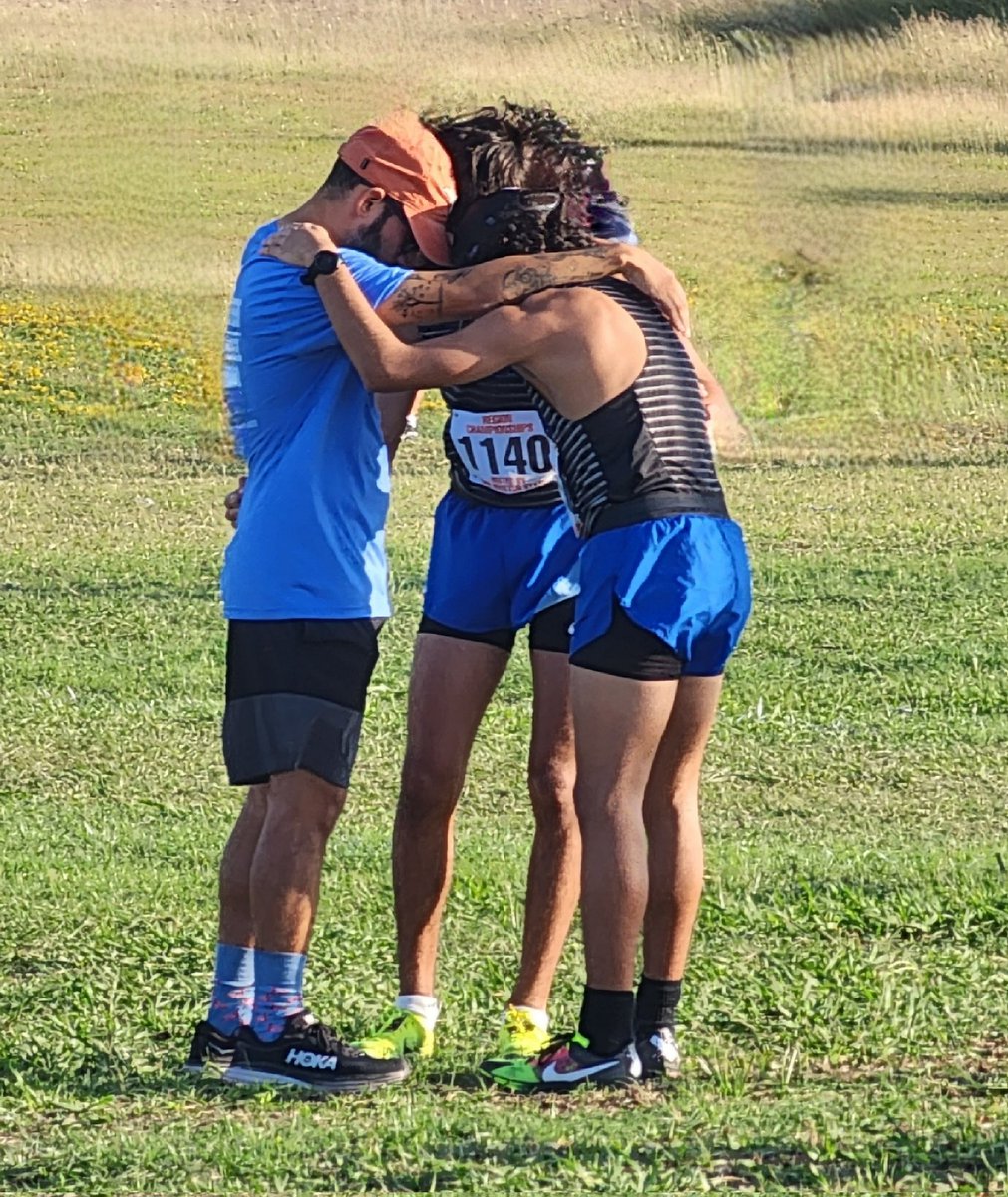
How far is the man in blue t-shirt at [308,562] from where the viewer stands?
4.96m

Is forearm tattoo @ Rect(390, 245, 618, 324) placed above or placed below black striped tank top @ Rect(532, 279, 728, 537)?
above

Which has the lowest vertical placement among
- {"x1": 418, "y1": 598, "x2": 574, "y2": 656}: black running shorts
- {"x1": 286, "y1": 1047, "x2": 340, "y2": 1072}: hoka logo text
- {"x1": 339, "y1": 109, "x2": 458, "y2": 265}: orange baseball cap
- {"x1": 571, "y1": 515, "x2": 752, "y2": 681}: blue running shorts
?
{"x1": 286, "y1": 1047, "x2": 340, "y2": 1072}: hoka logo text

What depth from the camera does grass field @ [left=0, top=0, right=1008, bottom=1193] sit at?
15.2ft

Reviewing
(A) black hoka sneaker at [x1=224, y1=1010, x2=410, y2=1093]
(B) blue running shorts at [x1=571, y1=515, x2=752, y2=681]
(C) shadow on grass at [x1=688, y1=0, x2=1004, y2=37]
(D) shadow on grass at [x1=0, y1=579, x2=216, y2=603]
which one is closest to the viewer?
(B) blue running shorts at [x1=571, y1=515, x2=752, y2=681]

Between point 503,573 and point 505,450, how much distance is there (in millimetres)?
272

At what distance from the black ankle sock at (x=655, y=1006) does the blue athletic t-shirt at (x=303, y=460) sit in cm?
99

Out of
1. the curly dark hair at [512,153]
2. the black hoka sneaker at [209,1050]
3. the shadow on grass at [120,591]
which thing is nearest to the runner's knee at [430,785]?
the black hoka sneaker at [209,1050]

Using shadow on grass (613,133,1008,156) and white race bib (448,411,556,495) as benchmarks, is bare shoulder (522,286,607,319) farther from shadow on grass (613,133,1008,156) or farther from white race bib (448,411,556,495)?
shadow on grass (613,133,1008,156)

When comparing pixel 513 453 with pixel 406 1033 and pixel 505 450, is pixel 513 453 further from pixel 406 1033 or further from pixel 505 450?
pixel 406 1033

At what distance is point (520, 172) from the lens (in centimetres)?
502

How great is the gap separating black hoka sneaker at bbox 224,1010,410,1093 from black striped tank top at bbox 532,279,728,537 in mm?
1175

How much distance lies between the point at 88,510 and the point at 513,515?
1047 cm

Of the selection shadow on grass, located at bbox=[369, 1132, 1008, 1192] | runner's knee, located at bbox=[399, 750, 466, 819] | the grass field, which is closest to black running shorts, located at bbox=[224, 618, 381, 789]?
runner's knee, located at bbox=[399, 750, 466, 819]

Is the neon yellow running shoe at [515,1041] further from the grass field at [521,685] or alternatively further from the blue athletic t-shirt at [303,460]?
the blue athletic t-shirt at [303,460]
